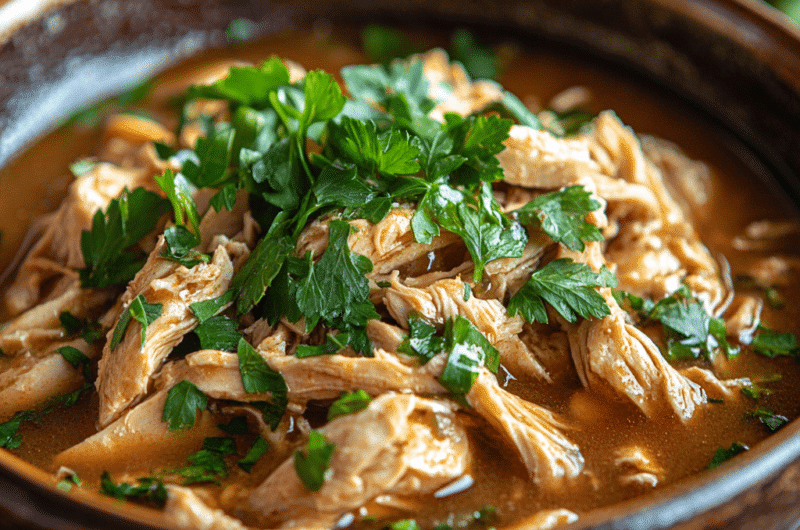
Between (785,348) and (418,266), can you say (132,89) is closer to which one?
(418,266)

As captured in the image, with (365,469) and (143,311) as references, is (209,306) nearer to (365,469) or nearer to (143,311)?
(143,311)

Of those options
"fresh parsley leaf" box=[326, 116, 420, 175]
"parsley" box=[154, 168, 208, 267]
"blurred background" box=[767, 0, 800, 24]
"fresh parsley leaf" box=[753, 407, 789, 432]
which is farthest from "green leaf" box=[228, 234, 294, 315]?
"blurred background" box=[767, 0, 800, 24]

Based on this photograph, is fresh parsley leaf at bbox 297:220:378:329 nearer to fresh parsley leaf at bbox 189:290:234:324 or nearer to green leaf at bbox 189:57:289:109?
fresh parsley leaf at bbox 189:290:234:324

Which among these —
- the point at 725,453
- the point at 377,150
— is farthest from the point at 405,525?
the point at 377,150

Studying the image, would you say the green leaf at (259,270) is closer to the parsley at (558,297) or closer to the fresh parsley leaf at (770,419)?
the parsley at (558,297)

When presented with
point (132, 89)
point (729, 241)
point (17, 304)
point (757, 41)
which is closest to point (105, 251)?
point (17, 304)

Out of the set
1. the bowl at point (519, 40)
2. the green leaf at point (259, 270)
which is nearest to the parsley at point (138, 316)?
the green leaf at point (259, 270)
